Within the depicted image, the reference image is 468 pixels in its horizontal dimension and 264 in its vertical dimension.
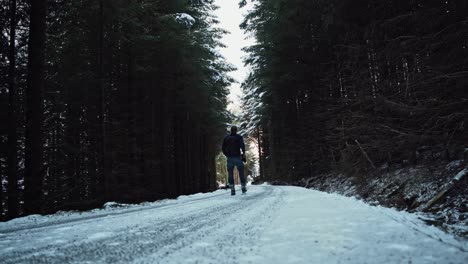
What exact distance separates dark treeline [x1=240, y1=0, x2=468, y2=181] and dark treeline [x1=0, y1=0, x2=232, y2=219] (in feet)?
17.4

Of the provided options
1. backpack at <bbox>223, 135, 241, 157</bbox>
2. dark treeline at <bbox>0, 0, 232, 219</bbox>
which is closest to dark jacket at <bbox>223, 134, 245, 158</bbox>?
backpack at <bbox>223, 135, 241, 157</bbox>

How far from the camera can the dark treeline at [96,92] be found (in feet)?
21.7

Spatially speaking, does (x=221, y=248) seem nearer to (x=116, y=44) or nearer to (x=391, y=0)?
(x=391, y=0)

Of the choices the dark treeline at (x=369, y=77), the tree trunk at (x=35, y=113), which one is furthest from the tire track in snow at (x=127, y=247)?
the tree trunk at (x=35, y=113)

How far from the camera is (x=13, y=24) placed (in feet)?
29.6

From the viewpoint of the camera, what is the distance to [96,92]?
12305 millimetres

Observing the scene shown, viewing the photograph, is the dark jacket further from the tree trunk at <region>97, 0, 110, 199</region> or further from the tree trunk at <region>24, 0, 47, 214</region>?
the tree trunk at <region>24, 0, 47, 214</region>

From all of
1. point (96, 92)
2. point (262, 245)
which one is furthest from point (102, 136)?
point (262, 245)

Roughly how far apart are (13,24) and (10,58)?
4.05 feet

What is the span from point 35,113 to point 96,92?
21.6ft

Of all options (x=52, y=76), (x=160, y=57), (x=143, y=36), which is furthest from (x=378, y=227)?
(x=52, y=76)

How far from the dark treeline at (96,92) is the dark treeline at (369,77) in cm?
529

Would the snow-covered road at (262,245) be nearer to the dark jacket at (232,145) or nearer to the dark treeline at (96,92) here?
the dark treeline at (96,92)

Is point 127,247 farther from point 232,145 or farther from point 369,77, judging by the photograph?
point 369,77
